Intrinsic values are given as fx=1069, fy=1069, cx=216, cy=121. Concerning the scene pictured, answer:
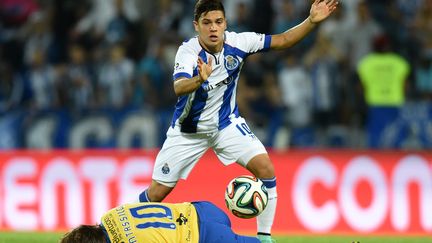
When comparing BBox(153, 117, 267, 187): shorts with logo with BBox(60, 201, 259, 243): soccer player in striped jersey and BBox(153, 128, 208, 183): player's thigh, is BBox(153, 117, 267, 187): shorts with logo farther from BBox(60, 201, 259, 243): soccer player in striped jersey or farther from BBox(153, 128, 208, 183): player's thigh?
BBox(60, 201, 259, 243): soccer player in striped jersey

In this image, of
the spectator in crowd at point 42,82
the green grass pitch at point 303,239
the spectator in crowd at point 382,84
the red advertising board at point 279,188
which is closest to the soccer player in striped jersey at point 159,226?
the green grass pitch at point 303,239

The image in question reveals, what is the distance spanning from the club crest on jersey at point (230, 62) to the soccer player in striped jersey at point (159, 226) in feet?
7.01

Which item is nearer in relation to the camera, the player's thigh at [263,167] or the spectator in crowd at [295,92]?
the player's thigh at [263,167]

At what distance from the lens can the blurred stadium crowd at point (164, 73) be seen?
14.0 m

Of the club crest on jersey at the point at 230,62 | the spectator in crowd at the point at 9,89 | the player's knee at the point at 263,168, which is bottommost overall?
the player's knee at the point at 263,168

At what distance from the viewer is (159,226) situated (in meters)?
6.51

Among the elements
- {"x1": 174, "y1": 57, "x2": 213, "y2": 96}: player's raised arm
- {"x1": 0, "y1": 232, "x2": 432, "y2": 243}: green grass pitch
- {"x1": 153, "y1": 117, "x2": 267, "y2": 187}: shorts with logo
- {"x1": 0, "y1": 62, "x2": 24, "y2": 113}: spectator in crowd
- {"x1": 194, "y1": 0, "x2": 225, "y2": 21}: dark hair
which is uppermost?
{"x1": 194, "y1": 0, "x2": 225, "y2": 21}: dark hair

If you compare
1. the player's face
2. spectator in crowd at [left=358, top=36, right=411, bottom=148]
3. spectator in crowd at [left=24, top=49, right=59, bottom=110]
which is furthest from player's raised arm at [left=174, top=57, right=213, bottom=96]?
spectator in crowd at [left=24, top=49, right=59, bottom=110]

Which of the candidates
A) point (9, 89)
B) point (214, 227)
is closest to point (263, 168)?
point (214, 227)

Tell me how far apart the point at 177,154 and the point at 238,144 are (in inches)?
21.3

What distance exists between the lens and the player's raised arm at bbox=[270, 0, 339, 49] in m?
8.58

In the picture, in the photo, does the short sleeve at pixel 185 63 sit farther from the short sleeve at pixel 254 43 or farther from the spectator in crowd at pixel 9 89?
the spectator in crowd at pixel 9 89

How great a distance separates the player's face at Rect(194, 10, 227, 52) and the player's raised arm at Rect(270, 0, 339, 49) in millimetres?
477

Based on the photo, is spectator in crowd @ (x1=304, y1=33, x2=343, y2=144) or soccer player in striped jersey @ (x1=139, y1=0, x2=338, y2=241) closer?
soccer player in striped jersey @ (x1=139, y1=0, x2=338, y2=241)
